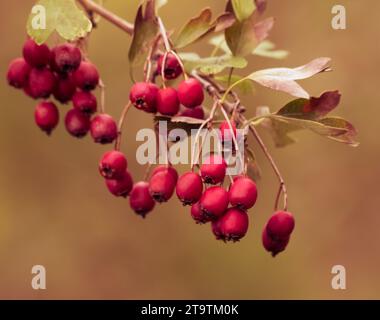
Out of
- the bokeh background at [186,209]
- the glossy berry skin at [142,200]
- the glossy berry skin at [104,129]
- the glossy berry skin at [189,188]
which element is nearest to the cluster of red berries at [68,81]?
the glossy berry skin at [104,129]

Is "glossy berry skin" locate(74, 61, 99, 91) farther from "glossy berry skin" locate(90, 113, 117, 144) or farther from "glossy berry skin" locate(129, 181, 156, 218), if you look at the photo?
"glossy berry skin" locate(129, 181, 156, 218)

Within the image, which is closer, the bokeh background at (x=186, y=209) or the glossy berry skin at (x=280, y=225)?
the glossy berry skin at (x=280, y=225)

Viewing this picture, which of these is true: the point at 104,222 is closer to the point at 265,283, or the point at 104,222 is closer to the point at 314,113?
the point at 265,283

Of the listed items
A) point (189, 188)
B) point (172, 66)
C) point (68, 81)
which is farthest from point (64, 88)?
point (189, 188)

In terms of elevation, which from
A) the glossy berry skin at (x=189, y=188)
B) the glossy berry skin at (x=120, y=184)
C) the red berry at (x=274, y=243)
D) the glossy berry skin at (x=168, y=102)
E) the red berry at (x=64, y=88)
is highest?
the red berry at (x=64, y=88)

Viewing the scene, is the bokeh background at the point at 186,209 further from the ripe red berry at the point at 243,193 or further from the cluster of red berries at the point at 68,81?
the ripe red berry at the point at 243,193

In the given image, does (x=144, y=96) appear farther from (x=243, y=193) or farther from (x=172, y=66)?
(x=243, y=193)

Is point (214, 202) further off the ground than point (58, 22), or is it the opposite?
point (58, 22)
